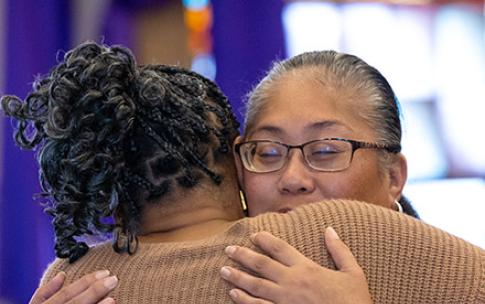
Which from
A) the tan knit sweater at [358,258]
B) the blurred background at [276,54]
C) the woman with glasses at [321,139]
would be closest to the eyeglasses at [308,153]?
the woman with glasses at [321,139]

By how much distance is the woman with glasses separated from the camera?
1.53 m

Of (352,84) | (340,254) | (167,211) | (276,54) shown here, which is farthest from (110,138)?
(276,54)

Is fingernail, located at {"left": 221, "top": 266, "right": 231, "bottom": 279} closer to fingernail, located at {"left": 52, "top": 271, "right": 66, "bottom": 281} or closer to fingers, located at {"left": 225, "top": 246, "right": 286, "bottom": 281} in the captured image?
fingers, located at {"left": 225, "top": 246, "right": 286, "bottom": 281}

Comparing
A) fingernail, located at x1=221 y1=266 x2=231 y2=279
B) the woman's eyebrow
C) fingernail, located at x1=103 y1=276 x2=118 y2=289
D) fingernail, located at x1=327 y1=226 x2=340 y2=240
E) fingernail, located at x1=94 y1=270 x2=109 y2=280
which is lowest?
fingernail, located at x1=103 y1=276 x2=118 y2=289

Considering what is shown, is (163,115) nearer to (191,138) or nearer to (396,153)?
(191,138)

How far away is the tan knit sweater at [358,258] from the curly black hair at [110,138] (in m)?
0.08

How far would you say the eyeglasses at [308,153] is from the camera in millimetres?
1538

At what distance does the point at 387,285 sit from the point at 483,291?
13cm

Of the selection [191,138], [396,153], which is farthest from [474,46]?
[191,138]

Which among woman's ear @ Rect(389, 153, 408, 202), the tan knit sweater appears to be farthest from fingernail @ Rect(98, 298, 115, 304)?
woman's ear @ Rect(389, 153, 408, 202)

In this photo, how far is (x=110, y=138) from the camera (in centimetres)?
126

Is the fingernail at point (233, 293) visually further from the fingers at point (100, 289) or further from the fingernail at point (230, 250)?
the fingers at point (100, 289)

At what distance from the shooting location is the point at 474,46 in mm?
3355

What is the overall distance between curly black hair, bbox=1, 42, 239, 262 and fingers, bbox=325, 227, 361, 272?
9.5 inches
